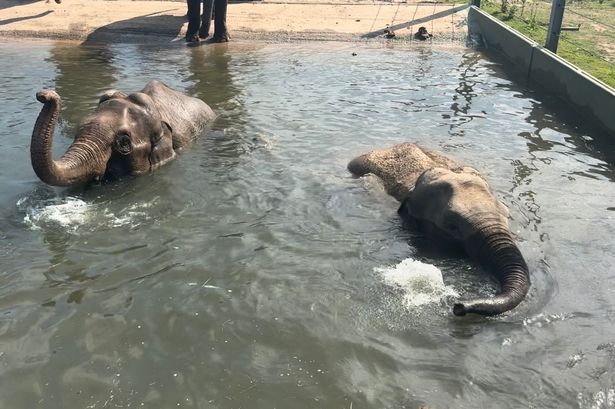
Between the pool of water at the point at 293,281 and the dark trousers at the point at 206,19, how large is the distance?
10982mm

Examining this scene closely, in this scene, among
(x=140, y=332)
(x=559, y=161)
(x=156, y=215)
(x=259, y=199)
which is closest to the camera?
(x=140, y=332)

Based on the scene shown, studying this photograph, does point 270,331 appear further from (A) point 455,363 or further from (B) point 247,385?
(A) point 455,363

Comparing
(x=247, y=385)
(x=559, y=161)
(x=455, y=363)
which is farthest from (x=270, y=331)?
(x=559, y=161)

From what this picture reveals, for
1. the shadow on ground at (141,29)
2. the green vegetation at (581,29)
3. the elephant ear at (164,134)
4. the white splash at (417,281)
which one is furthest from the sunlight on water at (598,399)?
the shadow on ground at (141,29)

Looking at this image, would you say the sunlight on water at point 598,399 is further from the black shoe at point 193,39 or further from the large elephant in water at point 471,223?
the black shoe at point 193,39

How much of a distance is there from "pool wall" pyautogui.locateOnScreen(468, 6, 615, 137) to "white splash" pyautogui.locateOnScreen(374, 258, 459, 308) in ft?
26.8

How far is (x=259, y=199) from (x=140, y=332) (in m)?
3.85

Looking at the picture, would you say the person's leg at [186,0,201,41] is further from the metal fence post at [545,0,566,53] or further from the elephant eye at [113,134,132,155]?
the elephant eye at [113,134,132,155]

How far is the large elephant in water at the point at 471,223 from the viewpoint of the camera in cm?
633

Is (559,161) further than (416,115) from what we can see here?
No

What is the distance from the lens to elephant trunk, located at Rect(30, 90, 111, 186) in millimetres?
7820

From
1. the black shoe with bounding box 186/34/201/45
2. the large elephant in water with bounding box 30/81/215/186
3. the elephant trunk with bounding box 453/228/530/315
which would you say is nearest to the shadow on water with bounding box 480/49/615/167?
the elephant trunk with bounding box 453/228/530/315

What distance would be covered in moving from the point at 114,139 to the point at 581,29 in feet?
63.5

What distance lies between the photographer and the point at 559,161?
472 inches
